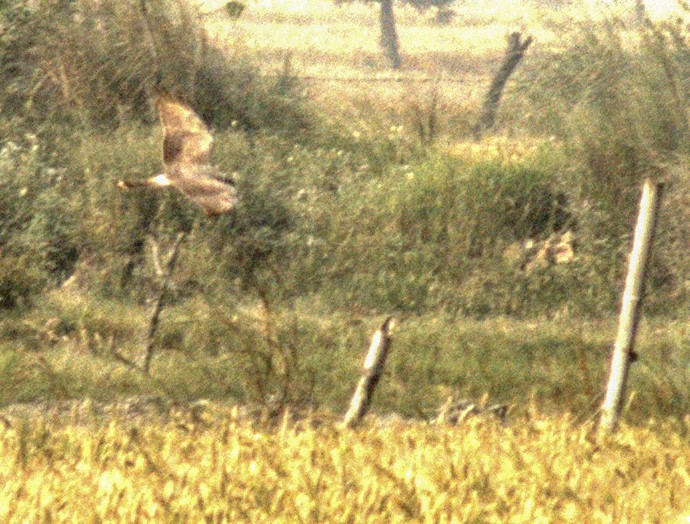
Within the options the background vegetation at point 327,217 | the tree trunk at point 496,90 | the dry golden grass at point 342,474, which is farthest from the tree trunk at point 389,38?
the dry golden grass at point 342,474

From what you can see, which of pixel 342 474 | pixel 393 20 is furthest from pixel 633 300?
pixel 393 20

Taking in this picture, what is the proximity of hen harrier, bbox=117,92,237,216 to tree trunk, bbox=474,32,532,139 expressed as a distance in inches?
382

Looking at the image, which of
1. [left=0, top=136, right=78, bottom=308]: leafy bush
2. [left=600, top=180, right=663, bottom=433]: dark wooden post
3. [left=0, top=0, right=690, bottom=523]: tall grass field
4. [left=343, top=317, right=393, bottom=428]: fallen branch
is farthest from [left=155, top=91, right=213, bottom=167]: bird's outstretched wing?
[left=0, top=136, right=78, bottom=308]: leafy bush

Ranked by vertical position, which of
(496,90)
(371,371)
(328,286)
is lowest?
(496,90)

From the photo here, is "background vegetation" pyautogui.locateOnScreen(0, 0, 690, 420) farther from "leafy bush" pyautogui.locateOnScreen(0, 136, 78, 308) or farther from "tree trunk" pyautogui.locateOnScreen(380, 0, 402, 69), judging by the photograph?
"tree trunk" pyautogui.locateOnScreen(380, 0, 402, 69)

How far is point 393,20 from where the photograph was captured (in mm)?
48750

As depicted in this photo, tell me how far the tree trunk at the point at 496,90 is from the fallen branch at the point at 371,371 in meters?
9.29

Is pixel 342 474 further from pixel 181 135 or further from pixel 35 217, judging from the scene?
pixel 35 217

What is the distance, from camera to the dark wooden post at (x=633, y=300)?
5.50 meters

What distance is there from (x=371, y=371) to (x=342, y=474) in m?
0.75

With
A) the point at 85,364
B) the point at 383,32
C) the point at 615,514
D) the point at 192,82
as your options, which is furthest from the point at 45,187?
the point at 383,32

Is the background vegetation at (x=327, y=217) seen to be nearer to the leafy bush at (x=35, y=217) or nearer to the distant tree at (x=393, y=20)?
the leafy bush at (x=35, y=217)

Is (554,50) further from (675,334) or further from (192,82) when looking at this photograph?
(675,334)

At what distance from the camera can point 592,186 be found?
11359 mm
